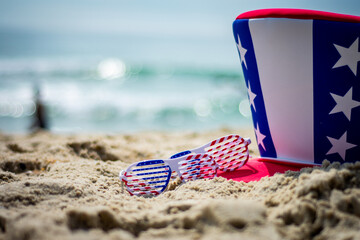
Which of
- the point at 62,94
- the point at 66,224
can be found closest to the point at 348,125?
the point at 66,224

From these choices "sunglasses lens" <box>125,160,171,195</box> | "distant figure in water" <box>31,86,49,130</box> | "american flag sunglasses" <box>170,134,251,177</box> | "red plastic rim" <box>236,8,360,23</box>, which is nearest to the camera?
"red plastic rim" <box>236,8,360,23</box>

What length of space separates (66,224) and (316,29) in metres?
1.59

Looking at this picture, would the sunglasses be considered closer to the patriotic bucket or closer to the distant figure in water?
the patriotic bucket

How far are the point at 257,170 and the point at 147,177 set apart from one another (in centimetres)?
75

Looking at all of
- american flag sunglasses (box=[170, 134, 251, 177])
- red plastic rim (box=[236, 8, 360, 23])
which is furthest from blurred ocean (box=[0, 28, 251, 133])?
red plastic rim (box=[236, 8, 360, 23])

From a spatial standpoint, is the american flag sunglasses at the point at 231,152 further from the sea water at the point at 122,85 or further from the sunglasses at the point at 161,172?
the sea water at the point at 122,85

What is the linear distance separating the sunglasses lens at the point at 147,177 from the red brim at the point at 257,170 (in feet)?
1.33

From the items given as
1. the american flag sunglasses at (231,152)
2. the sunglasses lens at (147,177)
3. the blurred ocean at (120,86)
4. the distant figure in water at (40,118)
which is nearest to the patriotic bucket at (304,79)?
the american flag sunglasses at (231,152)

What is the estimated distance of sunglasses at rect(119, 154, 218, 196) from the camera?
1990 mm

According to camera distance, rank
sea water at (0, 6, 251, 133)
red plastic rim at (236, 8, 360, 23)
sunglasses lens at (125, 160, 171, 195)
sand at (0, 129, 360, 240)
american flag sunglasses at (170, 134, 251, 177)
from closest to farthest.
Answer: sand at (0, 129, 360, 240) < red plastic rim at (236, 8, 360, 23) < sunglasses lens at (125, 160, 171, 195) < american flag sunglasses at (170, 134, 251, 177) < sea water at (0, 6, 251, 133)

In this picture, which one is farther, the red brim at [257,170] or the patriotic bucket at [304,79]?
the red brim at [257,170]

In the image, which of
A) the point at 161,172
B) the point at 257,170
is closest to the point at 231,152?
the point at 257,170

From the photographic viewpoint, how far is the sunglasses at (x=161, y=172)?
1990 millimetres

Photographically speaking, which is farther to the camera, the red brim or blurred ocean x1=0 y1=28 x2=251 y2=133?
blurred ocean x1=0 y1=28 x2=251 y2=133
